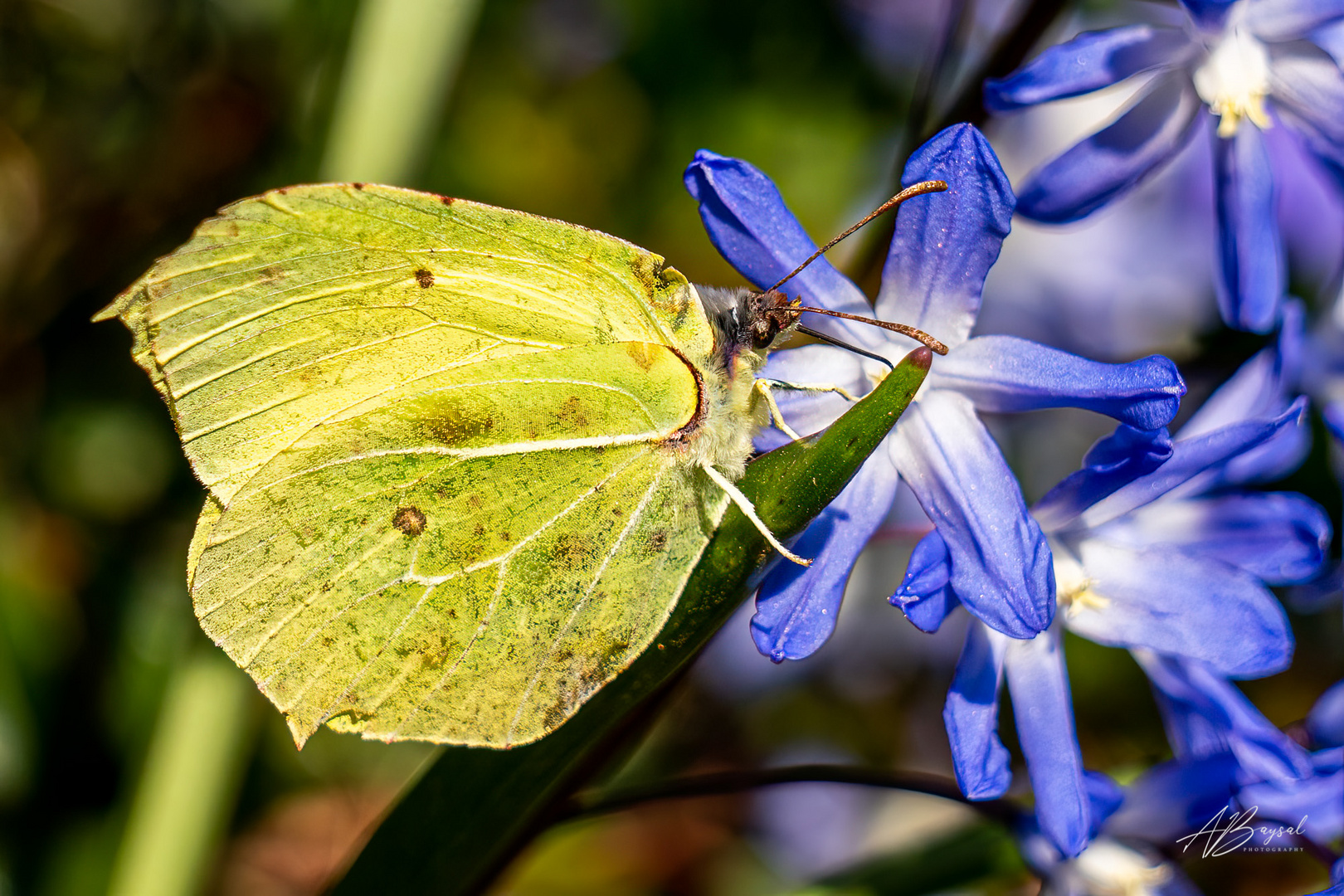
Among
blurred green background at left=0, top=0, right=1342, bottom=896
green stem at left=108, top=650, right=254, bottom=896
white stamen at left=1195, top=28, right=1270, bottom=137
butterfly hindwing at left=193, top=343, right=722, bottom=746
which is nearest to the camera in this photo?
butterfly hindwing at left=193, top=343, right=722, bottom=746

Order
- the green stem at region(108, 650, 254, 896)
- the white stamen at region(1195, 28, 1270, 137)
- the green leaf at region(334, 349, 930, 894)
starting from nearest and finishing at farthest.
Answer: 1. the green leaf at region(334, 349, 930, 894)
2. the white stamen at region(1195, 28, 1270, 137)
3. the green stem at region(108, 650, 254, 896)

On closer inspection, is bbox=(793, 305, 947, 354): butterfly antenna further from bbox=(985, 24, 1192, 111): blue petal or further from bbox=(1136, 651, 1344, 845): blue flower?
bbox=(1136, 651, 1344, 845): blue flower

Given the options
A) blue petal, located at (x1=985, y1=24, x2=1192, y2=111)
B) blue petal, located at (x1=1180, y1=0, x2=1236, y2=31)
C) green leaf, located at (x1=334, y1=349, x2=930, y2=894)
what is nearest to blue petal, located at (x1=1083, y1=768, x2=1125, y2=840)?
green leaf, located at (x1=334, y1=349, x2=930, y2=894)

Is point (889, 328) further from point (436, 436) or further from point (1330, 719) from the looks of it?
point (1330, 719)

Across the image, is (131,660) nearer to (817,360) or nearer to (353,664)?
(353,664)

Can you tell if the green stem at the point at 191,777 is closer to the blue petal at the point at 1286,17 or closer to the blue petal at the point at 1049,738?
the blue petal at the point at 1049,738

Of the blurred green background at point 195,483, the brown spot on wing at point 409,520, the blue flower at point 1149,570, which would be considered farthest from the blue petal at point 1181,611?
the brown spot on wing at point 409,520

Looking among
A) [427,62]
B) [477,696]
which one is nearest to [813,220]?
[427,62]
